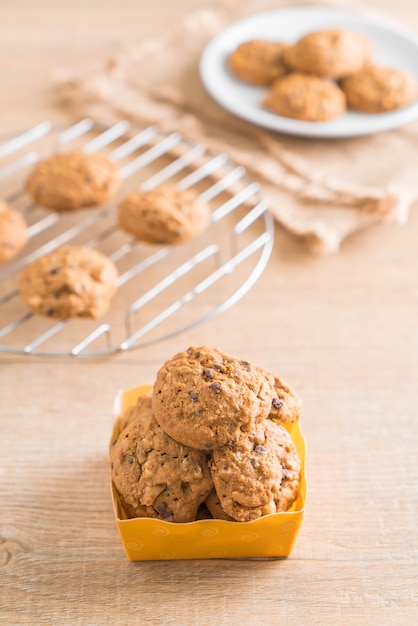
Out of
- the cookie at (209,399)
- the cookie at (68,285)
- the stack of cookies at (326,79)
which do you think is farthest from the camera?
the stack of cookies at (326,79)

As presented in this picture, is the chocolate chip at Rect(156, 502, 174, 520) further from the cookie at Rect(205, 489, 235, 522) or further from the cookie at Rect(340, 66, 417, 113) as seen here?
the cookie at Rect(340, 66, 417, 113)

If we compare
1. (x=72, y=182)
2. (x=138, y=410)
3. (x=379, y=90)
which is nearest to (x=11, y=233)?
(x=72, y=182)

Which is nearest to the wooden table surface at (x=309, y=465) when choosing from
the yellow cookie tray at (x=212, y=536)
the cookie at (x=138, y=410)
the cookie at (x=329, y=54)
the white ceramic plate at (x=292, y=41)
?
the yellow cookie tray at (x=212, y=536)

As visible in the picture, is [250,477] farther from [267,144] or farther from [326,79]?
[326,79]

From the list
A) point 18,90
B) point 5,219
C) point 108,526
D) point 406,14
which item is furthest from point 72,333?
point 406,14

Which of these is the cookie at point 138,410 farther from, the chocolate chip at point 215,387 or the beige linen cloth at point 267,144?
the beige linen cloth at point 267,144

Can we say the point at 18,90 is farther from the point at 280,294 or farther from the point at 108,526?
the point at 108,526
